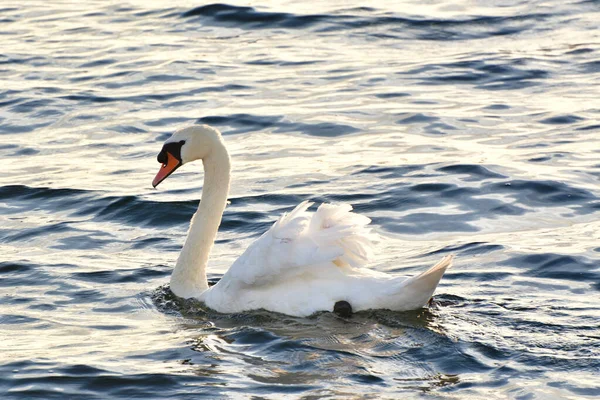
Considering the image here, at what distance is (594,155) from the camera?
1324 centimetres

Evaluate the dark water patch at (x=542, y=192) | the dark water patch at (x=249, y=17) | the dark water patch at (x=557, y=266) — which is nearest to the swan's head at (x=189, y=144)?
the dark water patch at (x=557, y=266)

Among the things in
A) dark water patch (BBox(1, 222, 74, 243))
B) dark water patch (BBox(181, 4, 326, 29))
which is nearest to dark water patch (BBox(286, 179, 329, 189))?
dark water patch (BBox(1, 222, 74, 243))

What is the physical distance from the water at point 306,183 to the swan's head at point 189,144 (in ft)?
3.56

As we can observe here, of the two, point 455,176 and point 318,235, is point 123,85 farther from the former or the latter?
point 318,235

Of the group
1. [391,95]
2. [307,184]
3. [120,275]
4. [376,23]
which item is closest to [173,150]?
[120,275]

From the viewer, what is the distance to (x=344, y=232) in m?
8.51

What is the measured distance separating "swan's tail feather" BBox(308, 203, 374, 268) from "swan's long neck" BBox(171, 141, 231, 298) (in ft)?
4.76

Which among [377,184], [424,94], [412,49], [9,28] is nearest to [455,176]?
[377,184]

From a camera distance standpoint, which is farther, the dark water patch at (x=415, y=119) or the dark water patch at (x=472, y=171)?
the dark water patch at (x=415, y=119)

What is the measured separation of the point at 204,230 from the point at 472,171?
3949 millimetres

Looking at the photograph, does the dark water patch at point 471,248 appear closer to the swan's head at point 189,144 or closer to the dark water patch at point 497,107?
the swan's head at point 189,144

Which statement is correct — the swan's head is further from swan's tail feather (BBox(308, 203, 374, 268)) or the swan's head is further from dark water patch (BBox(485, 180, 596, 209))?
dark water patch (BBox(485, 180, 596, 209))

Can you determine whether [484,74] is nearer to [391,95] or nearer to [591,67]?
[591,67]

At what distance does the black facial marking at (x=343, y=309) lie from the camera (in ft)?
27.6
